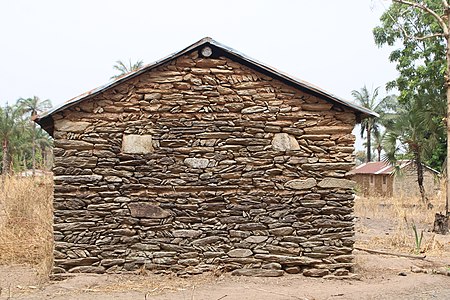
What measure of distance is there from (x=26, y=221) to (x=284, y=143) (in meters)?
6.62

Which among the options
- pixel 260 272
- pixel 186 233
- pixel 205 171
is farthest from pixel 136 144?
pixel 260 272

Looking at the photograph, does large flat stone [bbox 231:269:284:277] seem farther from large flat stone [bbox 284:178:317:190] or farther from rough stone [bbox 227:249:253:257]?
large flat stone [bbox 284:178:317:190]

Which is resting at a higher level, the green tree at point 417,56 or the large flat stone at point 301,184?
the green tree at point 417,56

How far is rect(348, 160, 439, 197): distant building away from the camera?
29.2m

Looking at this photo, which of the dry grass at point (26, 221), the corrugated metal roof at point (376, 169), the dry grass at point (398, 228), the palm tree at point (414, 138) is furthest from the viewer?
the corrugated metal roof at point (376, 169)

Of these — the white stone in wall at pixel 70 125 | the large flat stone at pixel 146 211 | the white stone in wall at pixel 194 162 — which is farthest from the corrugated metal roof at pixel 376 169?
the white stone in wall at pixel 70 125

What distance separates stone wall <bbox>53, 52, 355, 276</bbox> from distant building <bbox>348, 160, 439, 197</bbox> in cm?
1954

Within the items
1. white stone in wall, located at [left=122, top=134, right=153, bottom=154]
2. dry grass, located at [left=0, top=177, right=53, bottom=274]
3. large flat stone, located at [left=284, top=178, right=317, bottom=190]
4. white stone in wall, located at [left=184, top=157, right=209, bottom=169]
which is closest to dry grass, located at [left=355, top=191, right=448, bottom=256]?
large flat stone, located at [left=284, top=178, right=317, bottom=190]

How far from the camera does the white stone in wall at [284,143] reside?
26.0 feet

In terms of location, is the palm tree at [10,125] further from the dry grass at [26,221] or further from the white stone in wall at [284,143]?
the white stone in wall at [284,143]

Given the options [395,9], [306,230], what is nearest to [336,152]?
[306,230]

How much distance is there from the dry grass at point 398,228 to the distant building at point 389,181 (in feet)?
18.1

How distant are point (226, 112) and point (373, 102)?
41071 millimetres

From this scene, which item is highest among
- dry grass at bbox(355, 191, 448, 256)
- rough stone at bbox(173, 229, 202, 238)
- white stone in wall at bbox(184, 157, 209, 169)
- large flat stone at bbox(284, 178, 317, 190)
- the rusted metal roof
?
the rusted metal roof
